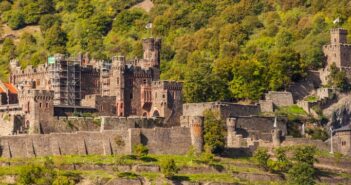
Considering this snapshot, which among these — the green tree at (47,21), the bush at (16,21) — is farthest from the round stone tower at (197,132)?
the bush at (16,21)

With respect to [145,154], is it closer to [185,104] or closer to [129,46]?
[185,104]

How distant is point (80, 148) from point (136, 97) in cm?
1029

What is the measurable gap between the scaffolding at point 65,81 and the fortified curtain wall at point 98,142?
7.93 m

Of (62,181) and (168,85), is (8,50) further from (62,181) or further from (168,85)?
(62,181)

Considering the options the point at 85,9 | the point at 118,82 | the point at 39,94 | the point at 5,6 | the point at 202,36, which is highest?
the point at 5,6

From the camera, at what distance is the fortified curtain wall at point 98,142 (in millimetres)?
97500

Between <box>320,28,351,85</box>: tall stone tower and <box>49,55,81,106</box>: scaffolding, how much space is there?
1863 cm

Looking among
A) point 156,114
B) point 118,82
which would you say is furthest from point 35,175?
point 118,82

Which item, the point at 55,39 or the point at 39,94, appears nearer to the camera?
the point at 39,94

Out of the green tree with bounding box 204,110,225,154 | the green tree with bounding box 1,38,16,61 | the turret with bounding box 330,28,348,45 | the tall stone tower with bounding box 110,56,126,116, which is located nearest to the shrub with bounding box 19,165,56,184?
the green tree with bounding box 204,110,225,154

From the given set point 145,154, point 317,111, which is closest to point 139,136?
point 145,154

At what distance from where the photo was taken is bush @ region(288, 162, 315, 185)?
99.4m

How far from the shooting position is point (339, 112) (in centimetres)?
10919

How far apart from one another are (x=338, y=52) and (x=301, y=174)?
55.6 ft
